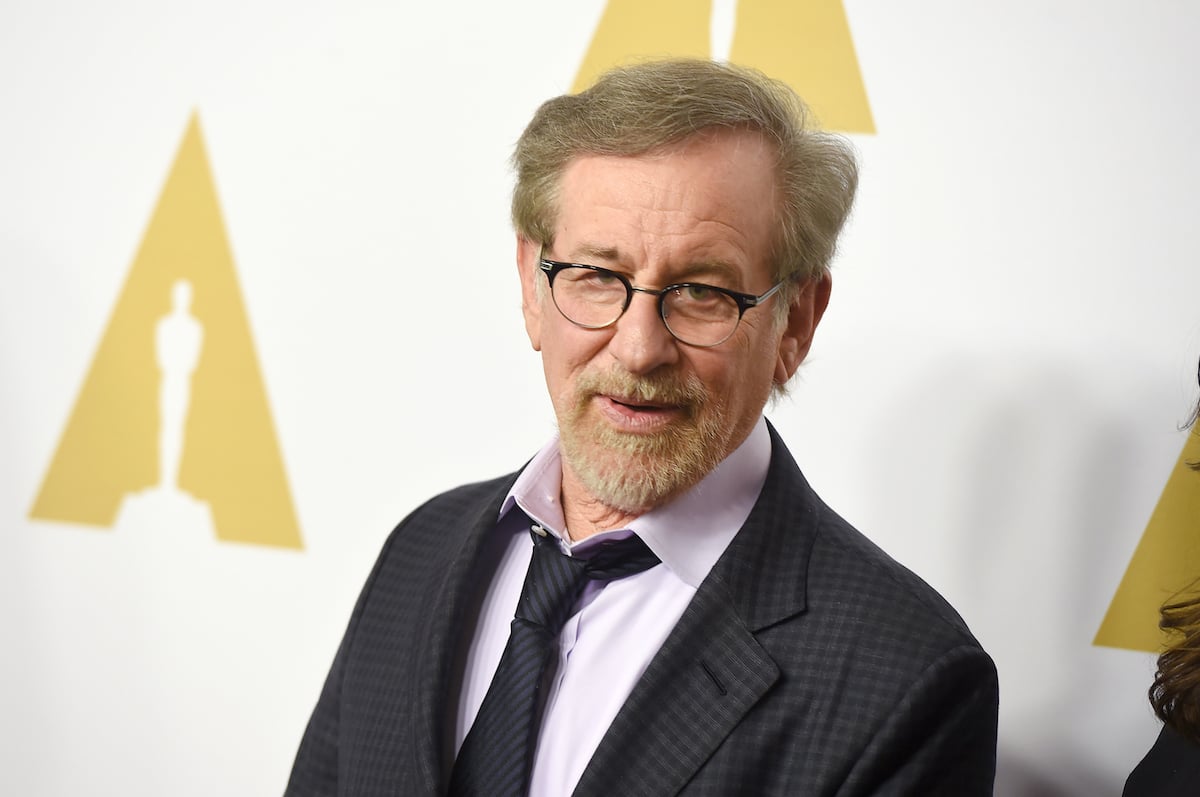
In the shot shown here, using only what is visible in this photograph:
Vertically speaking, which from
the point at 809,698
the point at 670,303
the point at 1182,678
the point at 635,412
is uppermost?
the point at 670,303

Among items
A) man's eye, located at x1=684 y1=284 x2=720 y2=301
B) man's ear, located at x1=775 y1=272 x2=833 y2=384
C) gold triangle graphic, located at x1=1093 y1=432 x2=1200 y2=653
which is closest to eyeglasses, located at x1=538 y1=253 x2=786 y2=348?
man's eye, located at x1=684 y1=284 x2=720 y2=301

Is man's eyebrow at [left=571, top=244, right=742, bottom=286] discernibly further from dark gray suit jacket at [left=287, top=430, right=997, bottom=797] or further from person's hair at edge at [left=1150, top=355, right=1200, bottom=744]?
person's hair at edge at [left=1150, top=355, right=1200, bottom=744]

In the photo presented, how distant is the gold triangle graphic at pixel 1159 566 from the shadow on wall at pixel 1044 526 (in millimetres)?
15

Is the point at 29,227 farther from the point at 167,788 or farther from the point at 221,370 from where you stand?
the point at 167,788

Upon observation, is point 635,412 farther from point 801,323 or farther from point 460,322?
point 460,322

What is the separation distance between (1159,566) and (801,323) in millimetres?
670

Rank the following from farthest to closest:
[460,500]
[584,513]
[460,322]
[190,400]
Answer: [190,400] < [460,322] < [460,500] < [584,513]

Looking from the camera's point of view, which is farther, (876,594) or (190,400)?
(190,400)

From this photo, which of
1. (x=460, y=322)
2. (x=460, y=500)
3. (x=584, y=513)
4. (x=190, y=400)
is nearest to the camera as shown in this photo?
(x=584, y=513)

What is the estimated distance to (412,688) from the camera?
134 cm

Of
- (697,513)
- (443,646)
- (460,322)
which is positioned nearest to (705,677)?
(697,513)

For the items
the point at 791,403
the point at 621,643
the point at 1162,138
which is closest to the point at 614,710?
the point at 621,643

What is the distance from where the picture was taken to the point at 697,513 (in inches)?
51.6

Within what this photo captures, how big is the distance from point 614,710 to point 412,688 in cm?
24
